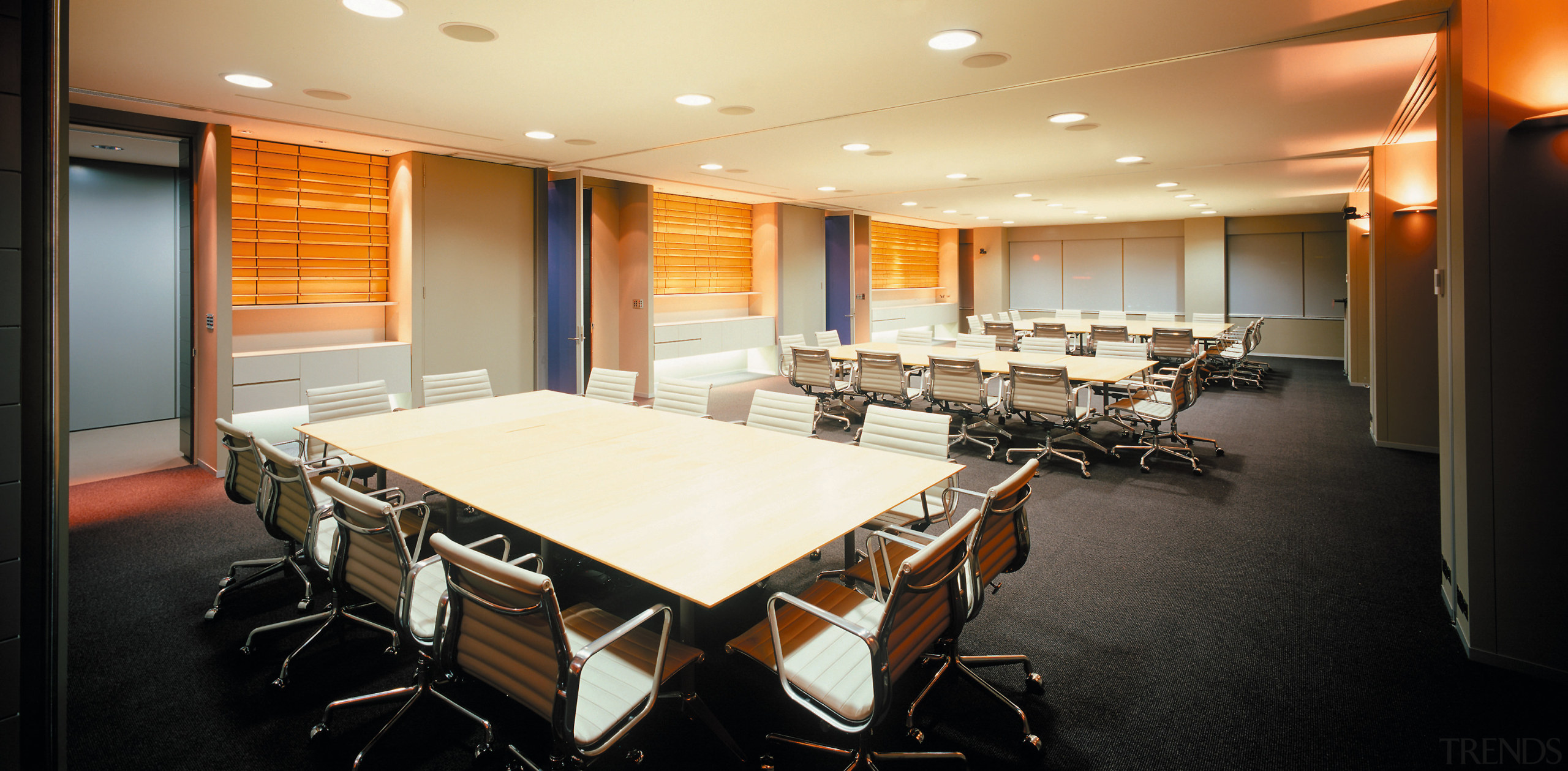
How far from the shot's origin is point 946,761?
2.13 meters

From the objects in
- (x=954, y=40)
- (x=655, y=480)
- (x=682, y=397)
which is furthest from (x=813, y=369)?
(x=655, y=480)

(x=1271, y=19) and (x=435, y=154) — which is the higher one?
(x=435, y=154)

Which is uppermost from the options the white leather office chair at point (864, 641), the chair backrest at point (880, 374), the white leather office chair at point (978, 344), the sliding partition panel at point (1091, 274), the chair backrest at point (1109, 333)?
the sliding partition panel at point (1091, 274)

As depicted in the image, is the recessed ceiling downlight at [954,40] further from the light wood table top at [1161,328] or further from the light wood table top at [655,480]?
the light wood table top at [1161,328]

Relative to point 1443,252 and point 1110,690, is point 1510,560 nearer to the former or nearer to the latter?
point 1443,252

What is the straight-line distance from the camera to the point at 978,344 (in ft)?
25.3

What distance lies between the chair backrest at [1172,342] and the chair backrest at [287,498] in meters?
8.97

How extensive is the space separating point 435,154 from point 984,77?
4.88 m

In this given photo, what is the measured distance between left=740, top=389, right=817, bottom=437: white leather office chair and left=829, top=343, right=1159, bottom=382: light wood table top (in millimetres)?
2514

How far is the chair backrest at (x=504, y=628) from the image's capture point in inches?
63.2

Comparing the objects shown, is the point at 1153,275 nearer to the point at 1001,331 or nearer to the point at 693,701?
the point at 1001,331

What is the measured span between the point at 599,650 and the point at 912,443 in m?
2.03

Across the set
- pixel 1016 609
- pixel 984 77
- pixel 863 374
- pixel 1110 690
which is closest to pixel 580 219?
pixel 863 374

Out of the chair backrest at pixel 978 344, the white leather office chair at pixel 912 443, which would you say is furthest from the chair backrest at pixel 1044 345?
the white leather office chair at pixel 912 443
